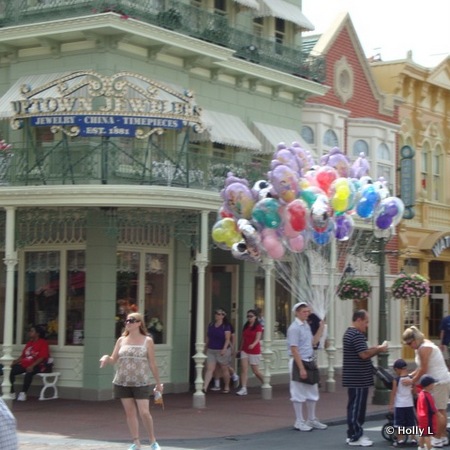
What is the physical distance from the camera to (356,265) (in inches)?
1061

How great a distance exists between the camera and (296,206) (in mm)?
15688

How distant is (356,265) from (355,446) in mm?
13628

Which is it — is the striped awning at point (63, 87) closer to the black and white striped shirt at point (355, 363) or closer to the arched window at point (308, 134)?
the arched window at point (308, 134)

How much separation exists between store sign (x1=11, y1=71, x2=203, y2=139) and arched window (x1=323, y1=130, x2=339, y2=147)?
8.44 m

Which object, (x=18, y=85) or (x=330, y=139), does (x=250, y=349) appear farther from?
(x=330, y=139)

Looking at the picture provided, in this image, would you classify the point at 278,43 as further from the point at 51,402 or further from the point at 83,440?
the point at 83,440

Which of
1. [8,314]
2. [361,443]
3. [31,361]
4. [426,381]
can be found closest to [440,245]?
[31,361]

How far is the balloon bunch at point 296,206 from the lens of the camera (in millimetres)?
15781

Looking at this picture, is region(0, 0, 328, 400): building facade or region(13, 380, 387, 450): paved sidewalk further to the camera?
region(0, 0, 328, 400): building facade

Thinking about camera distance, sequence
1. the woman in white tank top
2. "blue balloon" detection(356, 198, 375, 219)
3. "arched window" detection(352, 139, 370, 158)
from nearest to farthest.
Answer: the woman in white tank top
"blue balloon" detection(356, 198, 375, 219)
"arched window" detection(352, 139, 370, 158)

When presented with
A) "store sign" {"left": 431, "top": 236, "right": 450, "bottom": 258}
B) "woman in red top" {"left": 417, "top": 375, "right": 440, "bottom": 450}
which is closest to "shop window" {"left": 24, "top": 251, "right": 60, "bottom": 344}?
"woman in red top" {"left": 417, "top": 375, "right": 440, "bottom": 450}

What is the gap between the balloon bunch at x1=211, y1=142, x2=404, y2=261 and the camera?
15.8 meters

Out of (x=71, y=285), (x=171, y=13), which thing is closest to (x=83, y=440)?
(x=71, y=285)

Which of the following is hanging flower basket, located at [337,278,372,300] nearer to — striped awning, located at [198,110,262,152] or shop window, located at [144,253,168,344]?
striped awning, located at [198,110,262,152]
